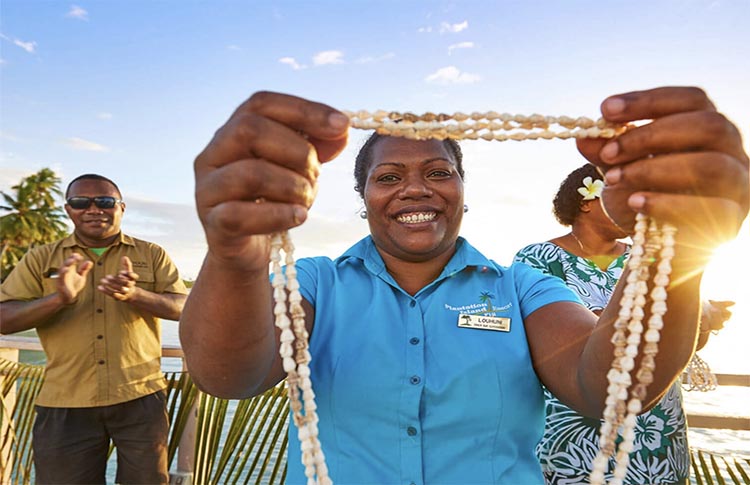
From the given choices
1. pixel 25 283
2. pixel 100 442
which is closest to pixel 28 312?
pixel 25 283

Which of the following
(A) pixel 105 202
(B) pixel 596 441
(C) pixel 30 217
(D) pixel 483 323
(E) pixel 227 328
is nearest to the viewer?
(E) pixel 227 328

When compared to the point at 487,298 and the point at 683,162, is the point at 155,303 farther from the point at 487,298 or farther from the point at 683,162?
the point at 683,162

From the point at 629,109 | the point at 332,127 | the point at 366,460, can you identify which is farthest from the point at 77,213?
the point at 629,109

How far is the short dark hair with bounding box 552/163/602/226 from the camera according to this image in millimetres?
3254

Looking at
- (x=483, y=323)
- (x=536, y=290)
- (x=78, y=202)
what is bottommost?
(x=483, y=323)

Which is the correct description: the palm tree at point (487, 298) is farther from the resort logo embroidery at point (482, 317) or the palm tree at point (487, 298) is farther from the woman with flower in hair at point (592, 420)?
the woman with flower in hair at point (592, 420)

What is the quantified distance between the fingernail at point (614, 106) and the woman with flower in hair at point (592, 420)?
1338 mm

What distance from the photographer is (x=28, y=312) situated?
3.76 meters

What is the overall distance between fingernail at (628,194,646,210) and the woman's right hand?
24.0 inches

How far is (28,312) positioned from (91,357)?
0.50 m

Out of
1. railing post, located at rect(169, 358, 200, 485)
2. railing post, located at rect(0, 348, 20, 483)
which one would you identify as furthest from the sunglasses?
railing post, located at rect(0, 348, 20, 483)

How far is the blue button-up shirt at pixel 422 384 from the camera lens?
1.67 metres

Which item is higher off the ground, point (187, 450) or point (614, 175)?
point (614, 175)

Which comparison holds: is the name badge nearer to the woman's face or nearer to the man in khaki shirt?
the woman's face
